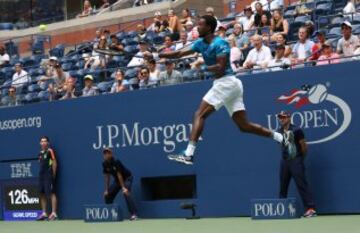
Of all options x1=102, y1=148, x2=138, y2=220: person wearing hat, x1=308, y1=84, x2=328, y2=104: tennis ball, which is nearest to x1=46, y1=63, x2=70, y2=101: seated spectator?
x1=102, y1=148, x2=138, y2=220: person wearing hat

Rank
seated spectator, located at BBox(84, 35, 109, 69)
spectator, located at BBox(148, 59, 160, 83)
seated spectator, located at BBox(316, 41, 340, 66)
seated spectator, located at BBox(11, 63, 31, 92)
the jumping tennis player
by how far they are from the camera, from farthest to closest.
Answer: seated spectator, located at BBox(11, 63, 31, 92) → seated spectator, located at BBox(84, 35, 109, 69) → spectator, located at BBox(148, 59, 160, 83) → seated spectator, located at BBox(316, 41, 340, 66) → the jumping tennis player

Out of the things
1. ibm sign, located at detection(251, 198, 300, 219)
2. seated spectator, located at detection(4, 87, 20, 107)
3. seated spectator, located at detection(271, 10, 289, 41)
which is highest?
seated spectator, located at detection(271, 10, 289, 41)

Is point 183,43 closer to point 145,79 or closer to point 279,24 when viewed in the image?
point 145,79

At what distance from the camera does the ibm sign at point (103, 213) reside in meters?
16.9

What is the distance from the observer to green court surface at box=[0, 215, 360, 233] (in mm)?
11812

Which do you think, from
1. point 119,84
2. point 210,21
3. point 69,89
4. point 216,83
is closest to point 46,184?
point 69,89

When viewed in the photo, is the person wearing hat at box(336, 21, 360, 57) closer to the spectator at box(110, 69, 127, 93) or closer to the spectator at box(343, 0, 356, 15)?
the spectator at box(343, 0, 356, 15)

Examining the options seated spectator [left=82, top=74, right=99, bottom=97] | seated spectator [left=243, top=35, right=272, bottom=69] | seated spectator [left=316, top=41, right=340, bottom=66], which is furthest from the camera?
seated spectator [left=82, top=74, right=99, bottom=97]

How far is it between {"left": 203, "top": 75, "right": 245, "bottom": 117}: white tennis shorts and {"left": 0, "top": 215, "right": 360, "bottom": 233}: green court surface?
1805 millimetres

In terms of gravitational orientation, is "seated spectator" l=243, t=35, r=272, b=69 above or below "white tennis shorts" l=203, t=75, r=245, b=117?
above

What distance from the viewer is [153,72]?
17.3 meters

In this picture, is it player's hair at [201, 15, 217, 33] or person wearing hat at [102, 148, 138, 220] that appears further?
person wearing hat at [102, 148, 138, 220]

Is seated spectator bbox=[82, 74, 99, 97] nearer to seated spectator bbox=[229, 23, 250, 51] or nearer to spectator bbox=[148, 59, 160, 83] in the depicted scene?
spectator bbox=[148, 59, 160, 83]

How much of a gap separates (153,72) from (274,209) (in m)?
4.40
